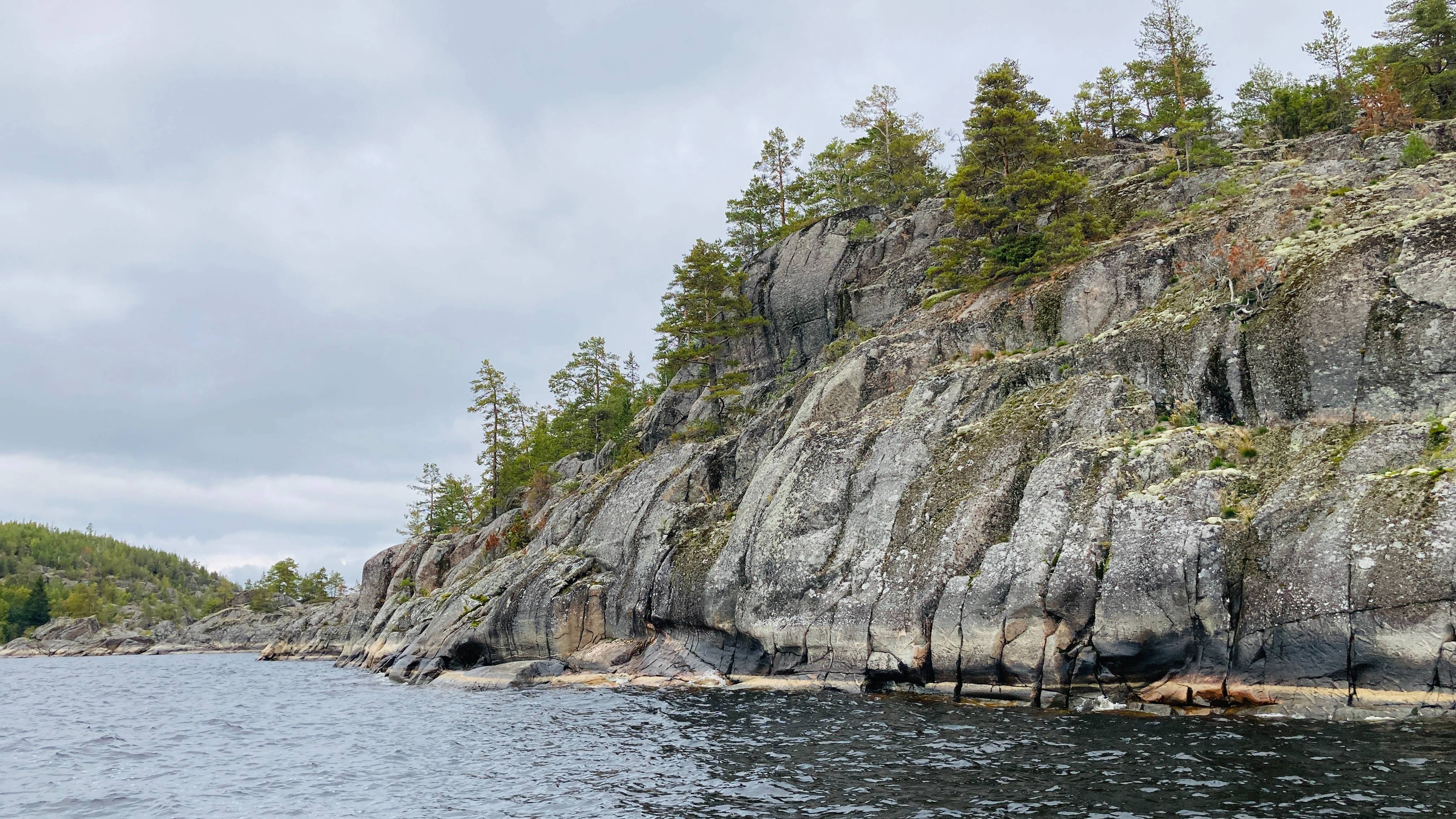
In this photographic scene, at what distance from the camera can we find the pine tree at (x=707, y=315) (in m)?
61.6

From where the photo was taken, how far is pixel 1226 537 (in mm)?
22609

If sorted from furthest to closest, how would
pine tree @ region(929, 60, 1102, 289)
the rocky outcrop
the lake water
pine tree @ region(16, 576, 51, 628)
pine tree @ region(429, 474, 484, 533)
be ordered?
pine tree @ region(16, 576, 51, 628) < the rocky outcrop < pine tree @ region(429, 474, 484, 533) < pine tree @ region(929, 60, 1102, 289) < the lake water

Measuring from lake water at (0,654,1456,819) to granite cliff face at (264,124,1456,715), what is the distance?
2584 mm

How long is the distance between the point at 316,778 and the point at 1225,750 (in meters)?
21.9

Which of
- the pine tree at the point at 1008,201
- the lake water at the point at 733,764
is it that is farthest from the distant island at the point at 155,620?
the pine tree at the point at 1008,201

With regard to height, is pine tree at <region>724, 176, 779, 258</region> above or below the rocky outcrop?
above

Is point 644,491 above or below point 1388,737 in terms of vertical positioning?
above

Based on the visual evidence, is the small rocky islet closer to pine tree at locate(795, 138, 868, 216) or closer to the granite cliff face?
the granite cliff face

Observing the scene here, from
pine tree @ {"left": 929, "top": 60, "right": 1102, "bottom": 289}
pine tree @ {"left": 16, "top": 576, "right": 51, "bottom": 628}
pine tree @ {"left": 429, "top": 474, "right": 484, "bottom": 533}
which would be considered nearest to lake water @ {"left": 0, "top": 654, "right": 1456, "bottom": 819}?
pine tree @ {"left": 929, "top": 60, "right": 1102, "bottom": 289}

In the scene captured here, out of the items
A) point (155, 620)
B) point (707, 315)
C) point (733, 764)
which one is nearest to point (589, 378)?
point (707, 315)

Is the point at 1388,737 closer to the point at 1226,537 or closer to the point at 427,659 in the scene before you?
the point at 1226,537

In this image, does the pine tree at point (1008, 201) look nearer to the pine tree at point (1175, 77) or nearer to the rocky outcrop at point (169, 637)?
the pine tree at point (1175, 77)

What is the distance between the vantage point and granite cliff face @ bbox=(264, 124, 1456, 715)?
68.0ft

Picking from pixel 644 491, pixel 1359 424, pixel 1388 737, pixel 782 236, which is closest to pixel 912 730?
pixel 1388 737
